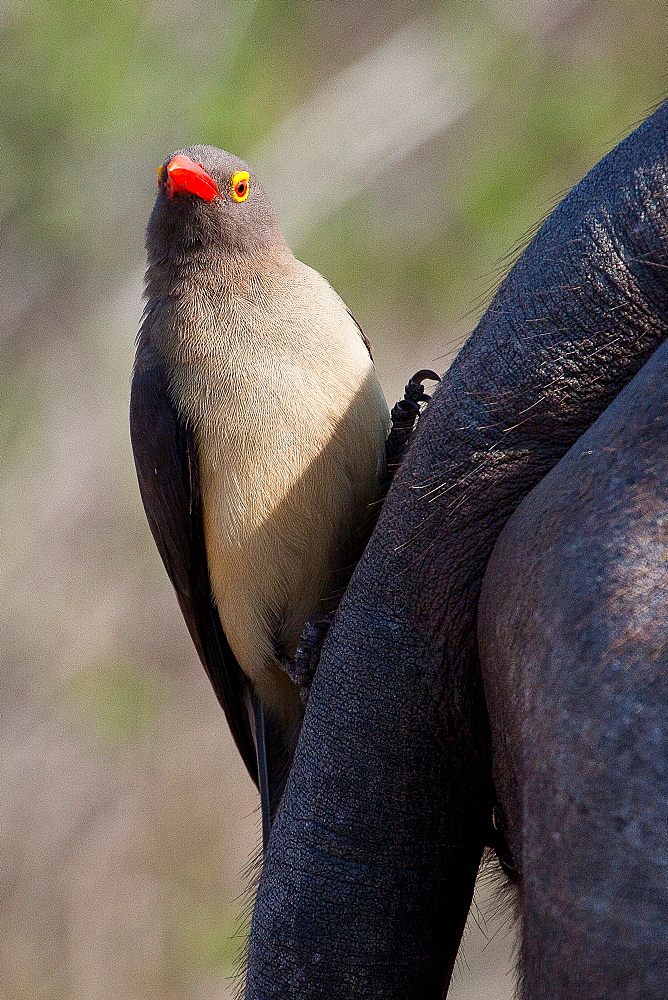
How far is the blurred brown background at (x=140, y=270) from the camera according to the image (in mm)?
5660

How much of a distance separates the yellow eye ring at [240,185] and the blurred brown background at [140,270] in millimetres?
3746

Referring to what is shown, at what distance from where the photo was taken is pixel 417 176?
25.9 feet

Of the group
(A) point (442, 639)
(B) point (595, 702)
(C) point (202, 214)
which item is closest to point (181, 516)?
(C) point (202, 214)

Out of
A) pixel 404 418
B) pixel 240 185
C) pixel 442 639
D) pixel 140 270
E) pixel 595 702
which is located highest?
pixel 140 270

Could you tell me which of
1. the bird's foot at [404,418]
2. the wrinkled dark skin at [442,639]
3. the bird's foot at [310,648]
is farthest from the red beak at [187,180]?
the wrinkled dark skin at [442,639]

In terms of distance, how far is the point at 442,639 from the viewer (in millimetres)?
1273

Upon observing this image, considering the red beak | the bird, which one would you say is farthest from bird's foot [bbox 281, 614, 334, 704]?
the red beak

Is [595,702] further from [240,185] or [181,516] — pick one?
[240,185]

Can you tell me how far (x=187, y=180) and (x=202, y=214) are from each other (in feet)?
0.28

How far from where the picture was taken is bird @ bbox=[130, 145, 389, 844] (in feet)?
7.13

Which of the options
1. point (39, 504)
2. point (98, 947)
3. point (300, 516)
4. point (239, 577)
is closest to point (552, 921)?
point (300, 516)

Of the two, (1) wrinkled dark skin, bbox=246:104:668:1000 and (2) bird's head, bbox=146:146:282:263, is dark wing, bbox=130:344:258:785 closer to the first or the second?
(2) bird's head, bbox=146:146:282:263

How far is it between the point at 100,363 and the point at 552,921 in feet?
20.5

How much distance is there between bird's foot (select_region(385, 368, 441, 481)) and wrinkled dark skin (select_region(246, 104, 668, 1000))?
788 mm
